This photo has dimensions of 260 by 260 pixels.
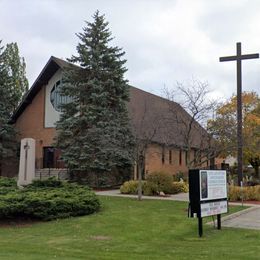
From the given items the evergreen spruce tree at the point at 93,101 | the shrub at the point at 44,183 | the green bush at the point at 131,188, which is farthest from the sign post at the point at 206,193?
the evergreen spruce tree at the point at 93,101

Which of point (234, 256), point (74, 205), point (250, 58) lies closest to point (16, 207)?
point (74, 205)

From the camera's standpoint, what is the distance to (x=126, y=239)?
11.8m

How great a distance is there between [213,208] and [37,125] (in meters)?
30.8

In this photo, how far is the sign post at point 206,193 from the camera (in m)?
12.7

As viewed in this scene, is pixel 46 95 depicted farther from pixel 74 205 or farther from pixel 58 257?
pixel 58 257

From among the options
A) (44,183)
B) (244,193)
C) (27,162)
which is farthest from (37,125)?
(244,193)

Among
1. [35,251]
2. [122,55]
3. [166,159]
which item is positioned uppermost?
[122,55]

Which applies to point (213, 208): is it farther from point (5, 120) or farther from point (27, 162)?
point (5, 120)

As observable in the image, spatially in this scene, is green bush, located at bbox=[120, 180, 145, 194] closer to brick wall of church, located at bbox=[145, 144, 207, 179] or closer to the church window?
brick wall of church, located at bbox=[145, 144, 207, 179]

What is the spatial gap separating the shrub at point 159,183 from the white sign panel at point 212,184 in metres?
11.1

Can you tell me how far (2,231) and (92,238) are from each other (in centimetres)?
298

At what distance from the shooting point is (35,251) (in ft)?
32.6

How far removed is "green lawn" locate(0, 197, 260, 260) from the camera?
9680mm

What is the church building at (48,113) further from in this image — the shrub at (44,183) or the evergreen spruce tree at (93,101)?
the shrub at (44,183)
